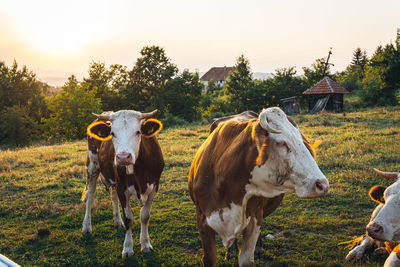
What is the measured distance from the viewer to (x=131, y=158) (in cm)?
438

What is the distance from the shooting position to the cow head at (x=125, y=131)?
4.38m

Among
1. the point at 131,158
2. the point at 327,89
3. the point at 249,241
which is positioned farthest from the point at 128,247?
the point at 327,89

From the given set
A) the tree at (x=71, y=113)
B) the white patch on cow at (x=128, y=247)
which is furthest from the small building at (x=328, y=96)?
the white patch on cow at (x=128, y=247)

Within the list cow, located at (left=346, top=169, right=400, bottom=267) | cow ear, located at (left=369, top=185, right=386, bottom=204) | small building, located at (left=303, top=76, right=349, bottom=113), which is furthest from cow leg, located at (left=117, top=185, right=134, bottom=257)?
small building, located at (left=303, top=76, right=349, bottom=113)

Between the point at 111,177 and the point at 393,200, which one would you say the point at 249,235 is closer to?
the point at 393,200

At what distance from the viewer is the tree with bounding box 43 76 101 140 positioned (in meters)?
30.5

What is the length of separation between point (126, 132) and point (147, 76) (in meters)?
35.1

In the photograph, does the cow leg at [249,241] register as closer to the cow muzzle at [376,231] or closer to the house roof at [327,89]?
the cow muzzle at [376,231]

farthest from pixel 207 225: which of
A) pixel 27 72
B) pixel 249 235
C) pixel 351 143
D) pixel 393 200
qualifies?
pixel 27 72

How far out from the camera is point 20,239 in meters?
5.75

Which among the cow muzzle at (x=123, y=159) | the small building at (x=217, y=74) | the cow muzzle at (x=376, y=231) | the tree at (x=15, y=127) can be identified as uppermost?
the small building at (x=217, y=74)

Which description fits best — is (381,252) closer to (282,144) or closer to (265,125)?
(282,144)

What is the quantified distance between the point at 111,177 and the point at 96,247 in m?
1.18

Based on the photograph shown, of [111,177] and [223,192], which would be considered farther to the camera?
[111,177]
